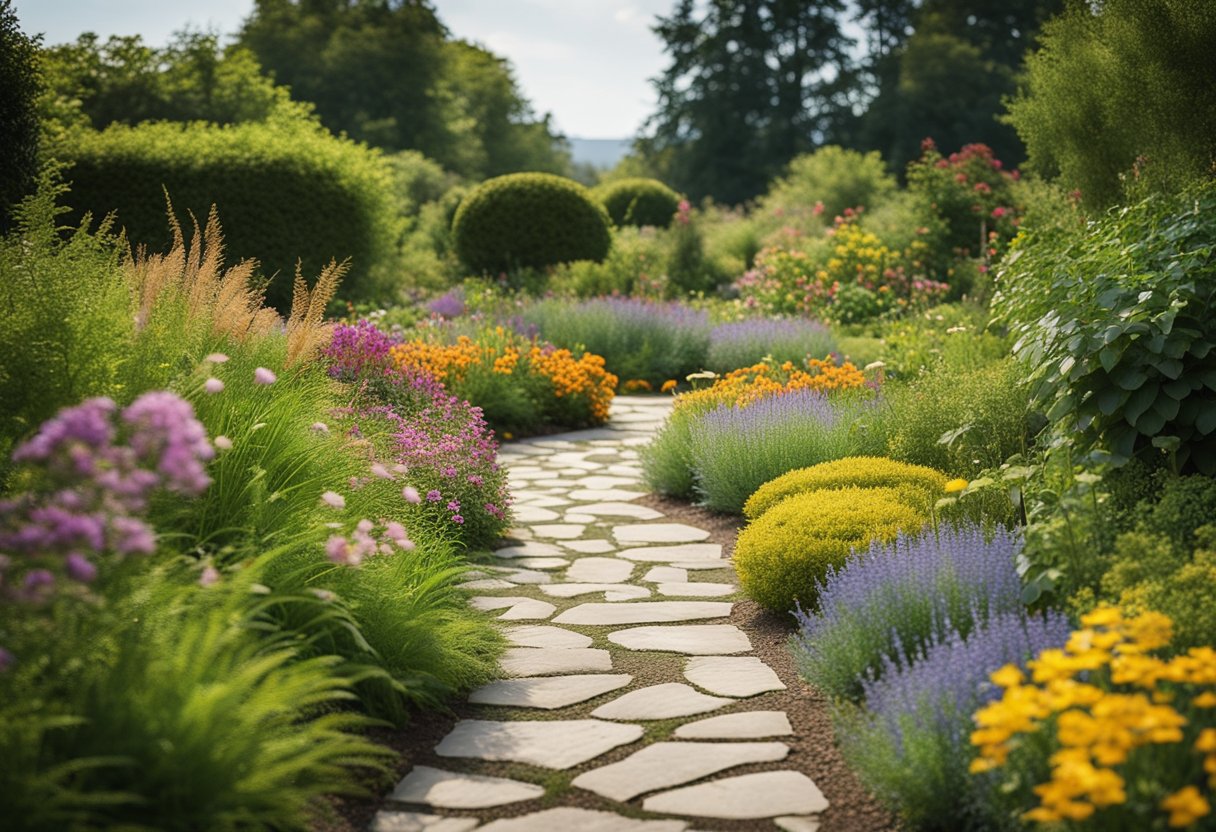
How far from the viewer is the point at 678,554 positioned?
17.6 ft

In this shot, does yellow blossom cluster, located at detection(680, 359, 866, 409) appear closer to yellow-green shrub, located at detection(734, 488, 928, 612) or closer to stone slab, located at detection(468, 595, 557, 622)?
yellow-green shrub, located at detection(734, 488, 928, 612)

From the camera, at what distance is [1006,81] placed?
3441 cm

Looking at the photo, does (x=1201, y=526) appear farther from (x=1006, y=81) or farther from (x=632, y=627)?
(x=1006, y=81)

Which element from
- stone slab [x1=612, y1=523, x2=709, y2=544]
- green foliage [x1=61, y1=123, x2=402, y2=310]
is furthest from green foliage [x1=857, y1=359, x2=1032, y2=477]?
green foliage [x1=61, y1=123, x2=402, y2=310]

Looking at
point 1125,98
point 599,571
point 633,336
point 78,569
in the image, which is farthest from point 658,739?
point 633,336

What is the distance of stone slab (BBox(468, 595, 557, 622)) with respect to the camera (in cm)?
438

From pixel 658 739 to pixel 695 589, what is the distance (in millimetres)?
1646

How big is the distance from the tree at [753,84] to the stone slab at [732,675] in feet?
111

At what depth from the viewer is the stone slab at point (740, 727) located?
125 inches

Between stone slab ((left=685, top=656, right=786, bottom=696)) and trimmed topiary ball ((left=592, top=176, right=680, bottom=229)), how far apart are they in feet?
70.6

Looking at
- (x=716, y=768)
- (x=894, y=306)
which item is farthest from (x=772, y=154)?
(x=716, y=768)

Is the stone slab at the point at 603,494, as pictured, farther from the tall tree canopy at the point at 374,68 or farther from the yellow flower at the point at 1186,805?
the tall tree canopy at the point at 374,68

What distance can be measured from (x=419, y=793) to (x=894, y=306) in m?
11.1

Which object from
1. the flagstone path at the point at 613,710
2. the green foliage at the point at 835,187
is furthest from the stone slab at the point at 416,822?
the green foliage at the point at 835,187
